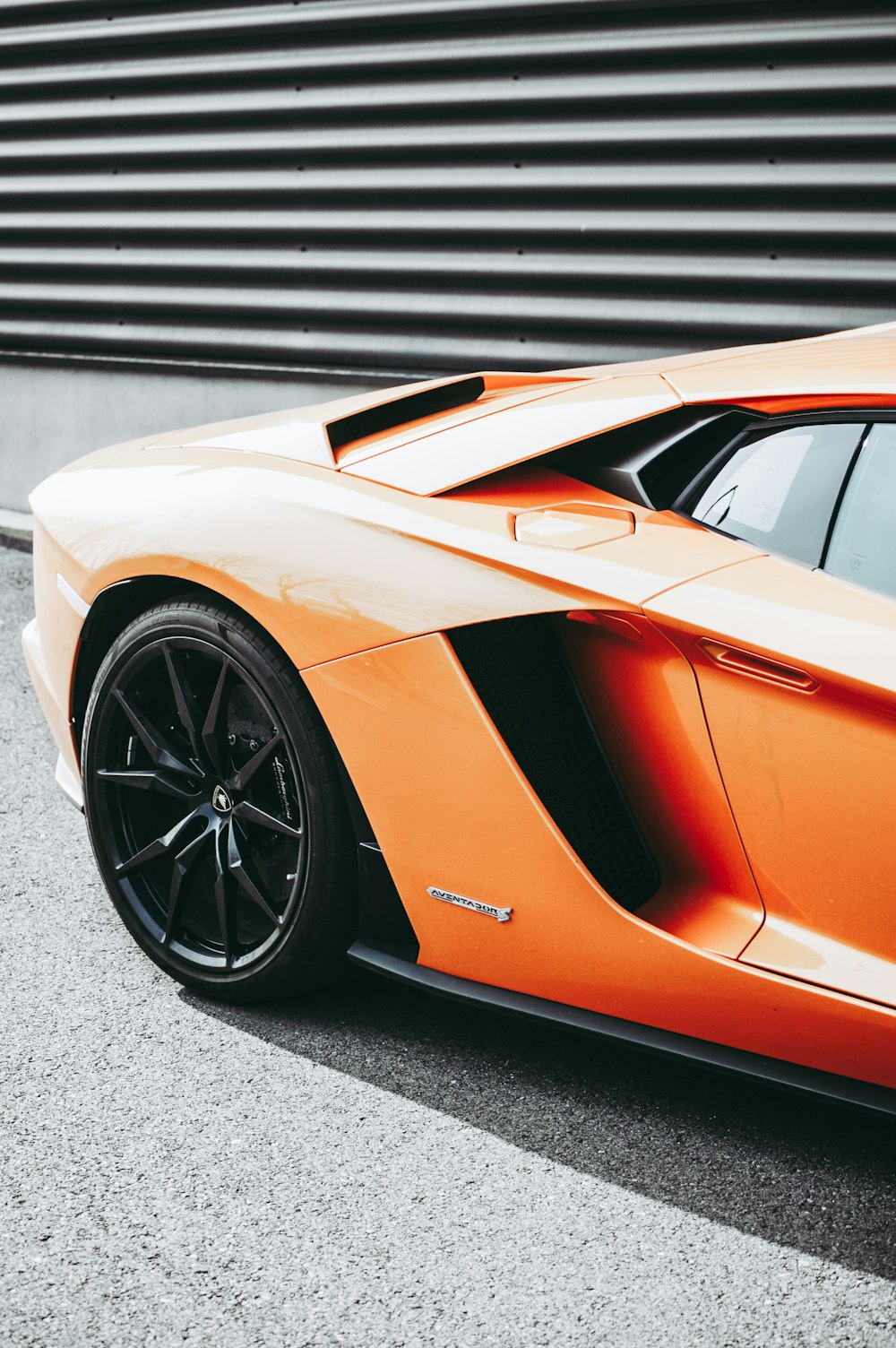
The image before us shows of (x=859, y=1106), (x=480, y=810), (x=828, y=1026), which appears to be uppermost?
(x=480, y=810)

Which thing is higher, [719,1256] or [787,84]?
[787,84]

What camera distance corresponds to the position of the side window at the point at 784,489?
1.84 metres

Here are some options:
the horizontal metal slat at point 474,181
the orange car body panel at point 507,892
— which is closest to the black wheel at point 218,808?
the orange car body panel at point 507,892

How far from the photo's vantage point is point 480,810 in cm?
196

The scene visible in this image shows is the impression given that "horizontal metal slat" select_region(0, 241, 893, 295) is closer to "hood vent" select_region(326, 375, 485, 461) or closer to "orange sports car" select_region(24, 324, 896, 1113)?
"orange sports car" select_region(24, 324, 896, 1113)

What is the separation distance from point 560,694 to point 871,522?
51 centimetres

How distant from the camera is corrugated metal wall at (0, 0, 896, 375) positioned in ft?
14.5

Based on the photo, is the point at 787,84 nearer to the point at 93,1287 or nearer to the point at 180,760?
the point at 180,760

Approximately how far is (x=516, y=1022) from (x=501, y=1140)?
351 mm

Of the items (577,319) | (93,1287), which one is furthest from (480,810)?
(577,319)

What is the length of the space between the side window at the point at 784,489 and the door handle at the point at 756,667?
0.18 meters

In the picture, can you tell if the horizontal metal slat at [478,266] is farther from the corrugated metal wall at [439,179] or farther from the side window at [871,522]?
the side window at [871,522]

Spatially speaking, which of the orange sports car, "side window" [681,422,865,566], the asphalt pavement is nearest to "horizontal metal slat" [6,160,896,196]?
the orange sports car

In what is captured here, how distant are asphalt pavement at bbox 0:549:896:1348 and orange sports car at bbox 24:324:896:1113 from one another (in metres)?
0.21
